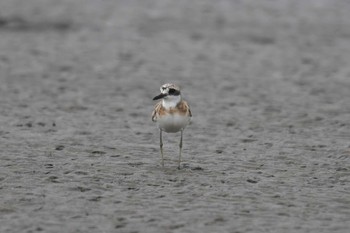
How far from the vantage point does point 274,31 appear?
76.0 feet

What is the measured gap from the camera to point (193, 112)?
15.4m

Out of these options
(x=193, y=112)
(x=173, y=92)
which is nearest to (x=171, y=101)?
(x=173, y=92)

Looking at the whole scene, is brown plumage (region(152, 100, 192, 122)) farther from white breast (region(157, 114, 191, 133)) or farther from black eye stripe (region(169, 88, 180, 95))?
black eye stripe (region(169, 88, 180, 95))

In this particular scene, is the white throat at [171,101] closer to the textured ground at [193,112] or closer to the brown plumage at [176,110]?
the brown plumage at [176,110]

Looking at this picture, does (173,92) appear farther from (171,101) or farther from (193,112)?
(193,112)

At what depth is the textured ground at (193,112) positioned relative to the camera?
9742mm

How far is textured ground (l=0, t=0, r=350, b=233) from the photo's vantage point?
32.0 ft

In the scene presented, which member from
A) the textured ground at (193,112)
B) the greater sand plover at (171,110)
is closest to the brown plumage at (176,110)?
the greater sand plover at (171,110)

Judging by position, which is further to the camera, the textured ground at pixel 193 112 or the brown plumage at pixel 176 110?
the brown plumage at pixel 176 110

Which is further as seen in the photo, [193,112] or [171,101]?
[193,112]

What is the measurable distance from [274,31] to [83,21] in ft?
18.1

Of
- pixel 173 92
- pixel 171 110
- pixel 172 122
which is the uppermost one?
pixel 173 92

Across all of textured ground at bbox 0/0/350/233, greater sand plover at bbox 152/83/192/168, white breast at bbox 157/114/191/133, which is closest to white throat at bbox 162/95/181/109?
greater sand plover at bbox 152/83/192/168

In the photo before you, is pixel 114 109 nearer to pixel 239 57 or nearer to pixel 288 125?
pixel 288 125
